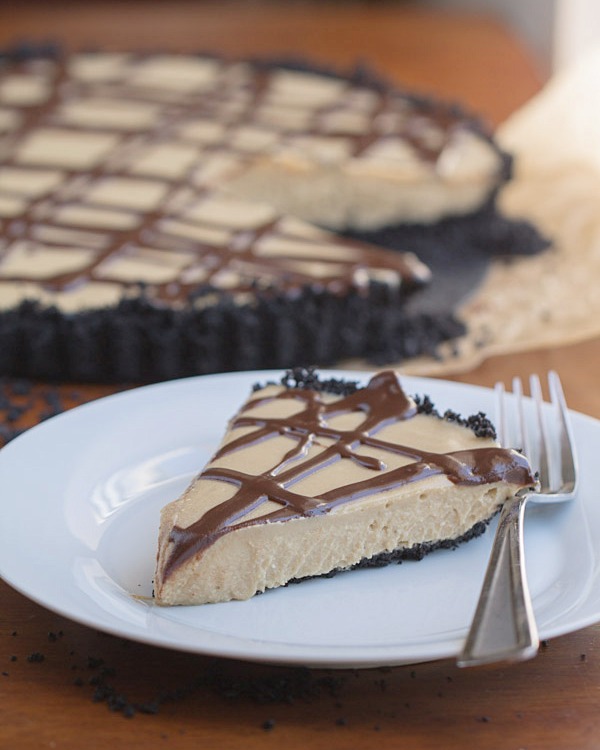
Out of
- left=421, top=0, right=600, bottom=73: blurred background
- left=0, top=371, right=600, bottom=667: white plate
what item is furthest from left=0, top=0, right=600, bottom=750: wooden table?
left=421, top=0, right=600, bottom=73: blurred background

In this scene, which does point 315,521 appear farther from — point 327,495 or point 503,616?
point 503,616

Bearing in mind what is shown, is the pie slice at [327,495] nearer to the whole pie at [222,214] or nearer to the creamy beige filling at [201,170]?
the whole pie at [222,214]

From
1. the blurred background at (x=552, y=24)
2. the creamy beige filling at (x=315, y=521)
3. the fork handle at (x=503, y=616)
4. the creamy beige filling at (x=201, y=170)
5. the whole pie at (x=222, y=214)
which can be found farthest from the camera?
the blurred background at (x=552, y=24)

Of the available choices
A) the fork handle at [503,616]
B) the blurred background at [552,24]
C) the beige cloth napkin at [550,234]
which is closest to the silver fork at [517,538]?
the fork handle at [503,616]

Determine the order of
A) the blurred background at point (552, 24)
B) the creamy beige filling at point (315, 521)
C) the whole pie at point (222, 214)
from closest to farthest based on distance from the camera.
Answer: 1. the creamy beige filling at point (315, 521)
2. the whole pie at point (222, 214)
3. the blurred background at point (552, 24)

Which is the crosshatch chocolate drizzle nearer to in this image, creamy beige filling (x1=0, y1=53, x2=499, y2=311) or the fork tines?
the fork tines

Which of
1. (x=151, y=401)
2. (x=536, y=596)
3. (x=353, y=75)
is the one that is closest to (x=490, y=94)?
(x=353, y=75)

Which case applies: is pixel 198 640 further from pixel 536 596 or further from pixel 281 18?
pixel 281 18
